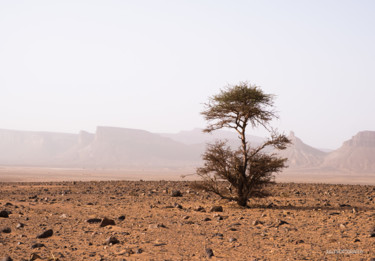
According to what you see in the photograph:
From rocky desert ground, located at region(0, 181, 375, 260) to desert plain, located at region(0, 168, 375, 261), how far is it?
2cm

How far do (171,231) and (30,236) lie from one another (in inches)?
158

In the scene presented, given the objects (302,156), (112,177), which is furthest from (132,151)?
(112,177)

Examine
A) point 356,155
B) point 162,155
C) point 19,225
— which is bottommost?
point 19,225

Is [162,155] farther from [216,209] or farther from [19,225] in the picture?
[19,225]

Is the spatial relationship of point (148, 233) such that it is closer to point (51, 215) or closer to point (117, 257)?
point (117, 257)

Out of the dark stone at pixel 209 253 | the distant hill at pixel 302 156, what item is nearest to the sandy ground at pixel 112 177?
the distant hill at pixel 302 156

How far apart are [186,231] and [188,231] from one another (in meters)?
0.06

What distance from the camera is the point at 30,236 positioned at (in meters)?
11.8

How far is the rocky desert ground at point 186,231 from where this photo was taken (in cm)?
983

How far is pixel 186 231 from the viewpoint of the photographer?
1245 centimetres

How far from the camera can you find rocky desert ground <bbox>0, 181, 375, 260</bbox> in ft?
32.2

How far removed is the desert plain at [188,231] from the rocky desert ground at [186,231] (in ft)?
0.07

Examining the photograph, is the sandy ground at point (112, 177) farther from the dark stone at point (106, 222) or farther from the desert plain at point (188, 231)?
the dark stone at point (106, 222)

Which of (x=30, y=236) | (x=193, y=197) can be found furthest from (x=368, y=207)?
(x=30, y=236)
